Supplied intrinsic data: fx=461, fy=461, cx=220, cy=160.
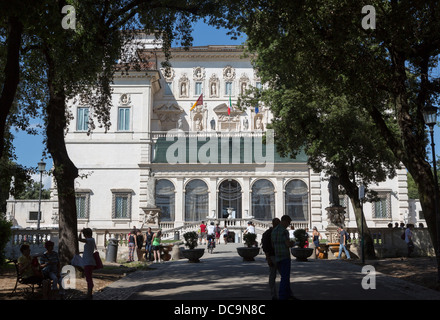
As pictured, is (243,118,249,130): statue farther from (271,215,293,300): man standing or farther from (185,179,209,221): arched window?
(271,215,293,300): man standing

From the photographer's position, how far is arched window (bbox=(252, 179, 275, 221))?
138 ft

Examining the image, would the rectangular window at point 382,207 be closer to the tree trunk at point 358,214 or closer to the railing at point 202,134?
the railing at point 202,134

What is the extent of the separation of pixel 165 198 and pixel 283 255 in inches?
1320


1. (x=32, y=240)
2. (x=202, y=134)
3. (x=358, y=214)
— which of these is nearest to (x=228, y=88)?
(x=202, y=134)

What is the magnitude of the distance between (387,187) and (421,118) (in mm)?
30052

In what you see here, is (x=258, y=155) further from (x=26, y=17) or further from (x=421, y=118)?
(x=26, y=17)

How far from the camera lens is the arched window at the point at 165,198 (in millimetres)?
42156

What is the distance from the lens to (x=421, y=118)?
13758 millimetres

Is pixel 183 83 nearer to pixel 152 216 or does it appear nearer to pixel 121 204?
pixel 121 204

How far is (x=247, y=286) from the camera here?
11594mm

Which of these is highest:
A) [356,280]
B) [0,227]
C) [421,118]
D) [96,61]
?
[96,61]

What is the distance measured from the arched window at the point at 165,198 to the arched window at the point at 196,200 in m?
1.38
